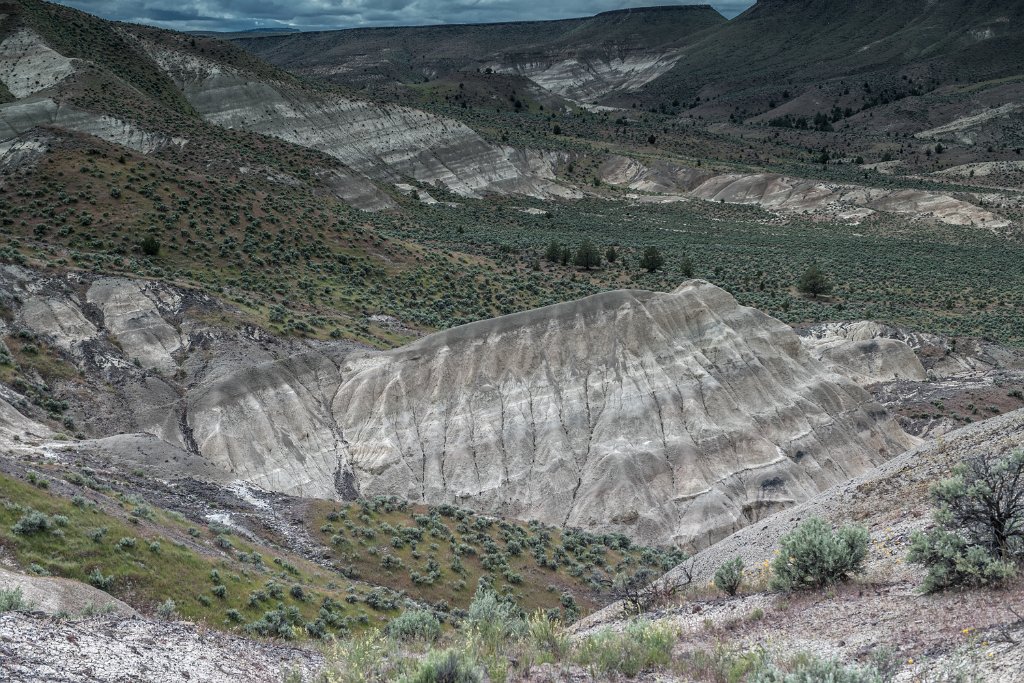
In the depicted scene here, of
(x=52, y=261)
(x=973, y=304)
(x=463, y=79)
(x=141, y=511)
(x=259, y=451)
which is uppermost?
(x=463, y=79)

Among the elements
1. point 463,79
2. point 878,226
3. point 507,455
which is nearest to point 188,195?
point 507,455

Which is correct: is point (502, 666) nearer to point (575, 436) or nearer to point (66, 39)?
point (575, 436)

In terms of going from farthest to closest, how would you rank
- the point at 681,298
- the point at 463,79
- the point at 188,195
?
the point at 463,79 < the point at 188,195 < the point at 681,298

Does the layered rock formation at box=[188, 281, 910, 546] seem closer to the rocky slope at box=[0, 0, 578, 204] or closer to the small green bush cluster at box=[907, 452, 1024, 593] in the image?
the small green bush cluster at box=[907, 452, 1024, 593]

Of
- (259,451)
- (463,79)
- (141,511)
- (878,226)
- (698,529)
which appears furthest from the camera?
(463,79)

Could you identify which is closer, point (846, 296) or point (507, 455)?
point (507, 455)

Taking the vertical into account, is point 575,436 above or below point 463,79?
below

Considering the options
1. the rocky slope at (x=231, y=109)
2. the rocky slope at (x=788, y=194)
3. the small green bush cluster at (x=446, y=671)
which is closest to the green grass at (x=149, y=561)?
the small green bush cluster at (x=446, y=671)

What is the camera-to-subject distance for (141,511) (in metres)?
22.2

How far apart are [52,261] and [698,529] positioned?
107 feet

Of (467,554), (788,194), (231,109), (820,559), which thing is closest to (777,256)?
(788,194)

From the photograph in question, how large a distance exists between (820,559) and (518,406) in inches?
920

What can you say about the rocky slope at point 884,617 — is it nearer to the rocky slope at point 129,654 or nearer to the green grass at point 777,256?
the rocky slope at point 129,654

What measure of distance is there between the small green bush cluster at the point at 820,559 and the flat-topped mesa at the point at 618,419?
17231 mm
